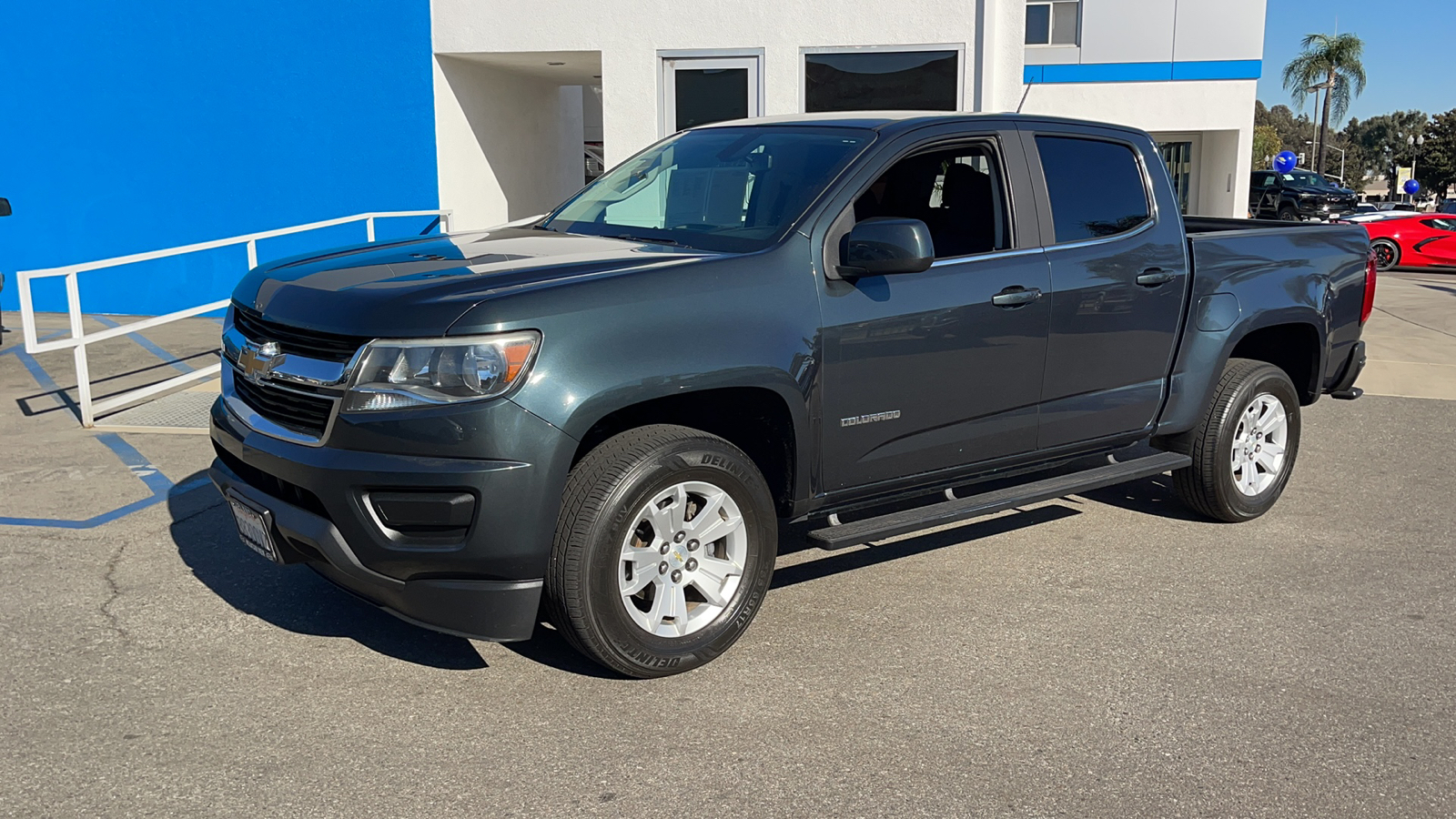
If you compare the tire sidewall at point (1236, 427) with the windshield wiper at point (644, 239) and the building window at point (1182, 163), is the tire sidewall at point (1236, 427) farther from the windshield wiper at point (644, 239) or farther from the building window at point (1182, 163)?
the building window at point (1182, 163)

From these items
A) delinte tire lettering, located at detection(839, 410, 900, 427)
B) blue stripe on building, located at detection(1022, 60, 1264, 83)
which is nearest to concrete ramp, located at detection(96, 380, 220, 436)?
delinte tire lettering, located at detection(839, 410, 900, 427)

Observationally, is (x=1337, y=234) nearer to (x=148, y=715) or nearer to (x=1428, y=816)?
(x=1428, y=816)

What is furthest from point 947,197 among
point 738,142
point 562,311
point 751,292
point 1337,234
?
point 1337,234

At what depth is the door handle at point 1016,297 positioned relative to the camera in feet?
15.9

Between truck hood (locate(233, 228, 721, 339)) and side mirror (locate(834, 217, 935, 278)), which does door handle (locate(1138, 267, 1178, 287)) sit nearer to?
side mirror (locate(834, 217, 935, 278))

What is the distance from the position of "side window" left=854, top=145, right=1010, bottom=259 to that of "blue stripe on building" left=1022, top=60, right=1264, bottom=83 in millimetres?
15243

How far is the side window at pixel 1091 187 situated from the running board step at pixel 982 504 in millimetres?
1041

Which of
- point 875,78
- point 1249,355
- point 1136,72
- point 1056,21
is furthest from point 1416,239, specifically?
point 1249,355

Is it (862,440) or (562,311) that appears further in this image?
(862,440)

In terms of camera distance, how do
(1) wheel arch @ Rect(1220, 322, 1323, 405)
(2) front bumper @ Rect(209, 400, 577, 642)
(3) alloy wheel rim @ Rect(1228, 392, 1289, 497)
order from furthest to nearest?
(1) wheel arch @ Rect(1220, 322, 1323, 405) < (3) alloy wheel rim @ Rect(1228, 392, 1289, 497) < (2) front bumper @ Rect(209, 400, 577, 642)

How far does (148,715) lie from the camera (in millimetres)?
3873

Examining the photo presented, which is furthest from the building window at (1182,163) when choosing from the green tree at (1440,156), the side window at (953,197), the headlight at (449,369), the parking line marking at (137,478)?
the green tree at (1440,156)

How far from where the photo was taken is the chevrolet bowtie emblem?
4066mm

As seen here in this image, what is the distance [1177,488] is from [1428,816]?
2888 millimetres
